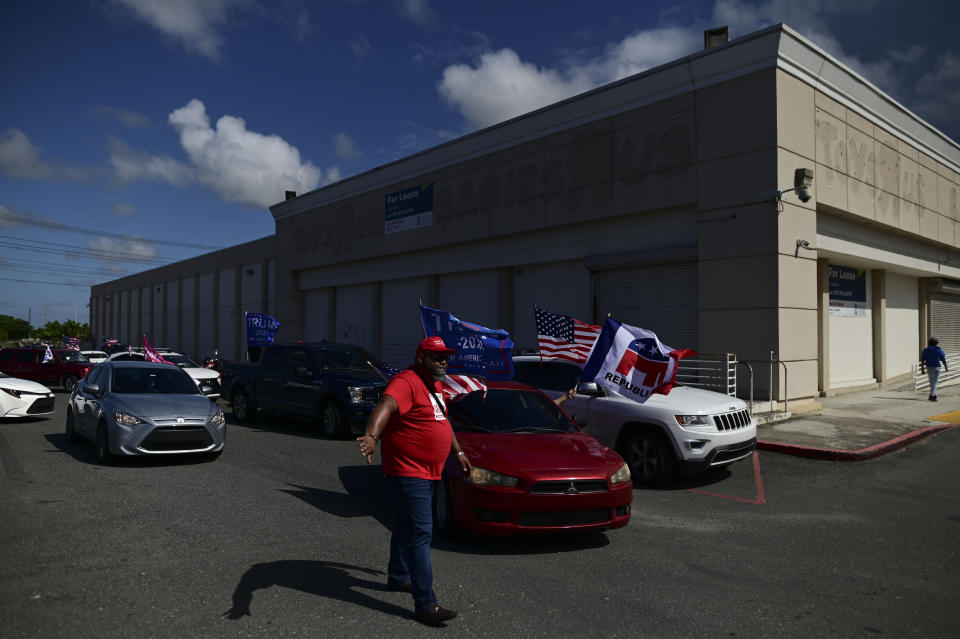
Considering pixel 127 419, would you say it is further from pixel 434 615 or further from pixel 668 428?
pixel 668 428

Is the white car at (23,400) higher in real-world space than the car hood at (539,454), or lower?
lower

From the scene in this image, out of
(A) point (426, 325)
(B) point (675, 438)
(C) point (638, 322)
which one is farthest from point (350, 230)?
(B) point (675, 438)

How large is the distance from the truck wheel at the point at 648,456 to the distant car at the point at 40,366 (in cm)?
2097

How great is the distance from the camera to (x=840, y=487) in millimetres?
8594

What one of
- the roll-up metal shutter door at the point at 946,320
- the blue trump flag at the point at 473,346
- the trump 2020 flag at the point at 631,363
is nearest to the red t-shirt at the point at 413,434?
the trump 2020 flag at the point at 631,363

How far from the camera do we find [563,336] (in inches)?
430

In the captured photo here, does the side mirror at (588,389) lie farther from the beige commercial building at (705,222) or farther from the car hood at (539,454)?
the beige commercial building at (705,222)

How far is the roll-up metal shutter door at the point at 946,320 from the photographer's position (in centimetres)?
2356

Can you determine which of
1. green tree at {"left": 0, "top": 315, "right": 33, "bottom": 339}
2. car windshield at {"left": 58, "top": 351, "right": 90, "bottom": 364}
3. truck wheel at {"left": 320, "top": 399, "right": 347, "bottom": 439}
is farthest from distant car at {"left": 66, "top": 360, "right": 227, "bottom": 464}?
green tree at {"left": 0, "top": 315, "right": 33, "bottom": 339}

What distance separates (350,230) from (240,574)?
25.1 meters

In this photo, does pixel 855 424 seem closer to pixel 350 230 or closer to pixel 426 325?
pixel 426 325

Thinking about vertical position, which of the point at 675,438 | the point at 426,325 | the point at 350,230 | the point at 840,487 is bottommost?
the point at 840,487

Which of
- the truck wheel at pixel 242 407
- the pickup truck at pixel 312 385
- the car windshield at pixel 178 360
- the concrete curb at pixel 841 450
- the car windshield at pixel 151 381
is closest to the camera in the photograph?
the car windshield at pixel 151 381

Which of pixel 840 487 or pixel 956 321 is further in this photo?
pixel 956 321
